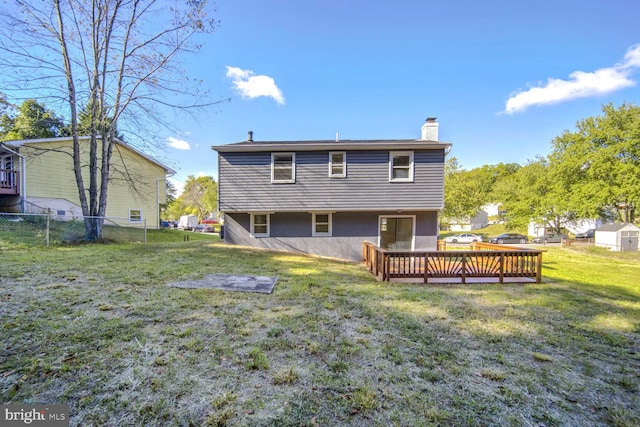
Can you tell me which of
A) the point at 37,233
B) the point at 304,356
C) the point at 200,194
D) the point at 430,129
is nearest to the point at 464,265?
the point at 304,356

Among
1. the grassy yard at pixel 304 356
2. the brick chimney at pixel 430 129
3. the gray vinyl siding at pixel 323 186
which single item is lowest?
the grassy yard at pixel 304 356

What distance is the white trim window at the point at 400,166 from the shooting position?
1024 cm

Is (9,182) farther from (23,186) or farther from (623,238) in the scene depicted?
(623,238)

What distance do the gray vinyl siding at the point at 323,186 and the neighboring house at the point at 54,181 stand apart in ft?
18.2

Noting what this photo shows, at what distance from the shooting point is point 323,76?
45.8 ft

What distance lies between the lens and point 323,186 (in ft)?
33.8

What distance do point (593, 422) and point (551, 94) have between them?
3563cm

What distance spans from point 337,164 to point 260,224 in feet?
14.2

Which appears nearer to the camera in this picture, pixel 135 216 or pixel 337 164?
pixel 337 164

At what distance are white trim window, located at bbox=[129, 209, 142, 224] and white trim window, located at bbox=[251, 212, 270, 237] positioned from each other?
1271 centimetres

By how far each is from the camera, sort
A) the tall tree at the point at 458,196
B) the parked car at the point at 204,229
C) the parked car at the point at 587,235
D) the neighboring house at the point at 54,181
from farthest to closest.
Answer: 1. the parked car at the point at 204,229
2. the tall tree at the point at 458,196
3. the parked car at the point at 587,235
4. the neighboring house at the point at 54,181

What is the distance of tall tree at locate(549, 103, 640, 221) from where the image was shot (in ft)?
74.4

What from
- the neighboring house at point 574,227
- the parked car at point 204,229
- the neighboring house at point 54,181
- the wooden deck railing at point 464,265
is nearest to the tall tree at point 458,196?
the neighboring house at point 574,227

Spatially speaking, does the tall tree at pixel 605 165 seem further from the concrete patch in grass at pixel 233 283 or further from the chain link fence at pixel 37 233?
the chain link fence at pixel 37 233
